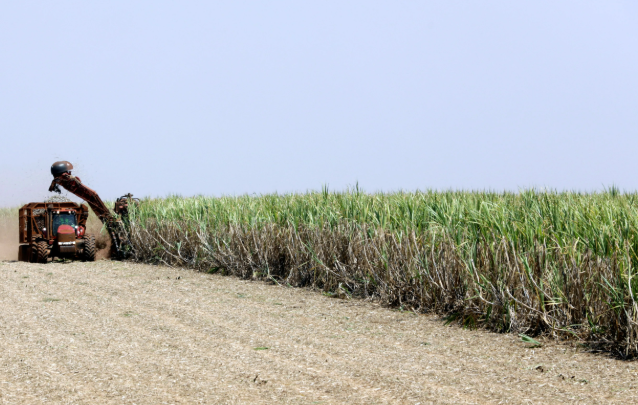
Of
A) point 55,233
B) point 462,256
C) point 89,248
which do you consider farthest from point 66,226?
point 462,256

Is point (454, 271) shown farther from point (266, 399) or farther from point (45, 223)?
point (45, 223)

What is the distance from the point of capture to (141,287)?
12.1 m

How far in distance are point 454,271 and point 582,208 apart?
2241mm

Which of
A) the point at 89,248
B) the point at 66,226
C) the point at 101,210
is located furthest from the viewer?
the point at 101,210

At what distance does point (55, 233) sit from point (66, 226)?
36 centimetres

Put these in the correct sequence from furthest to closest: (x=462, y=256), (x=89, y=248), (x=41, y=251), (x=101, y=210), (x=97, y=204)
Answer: (x=101, y=210), (x=97, y=204), (x=89, y=248), (x=41, y=251), (x=462, y=256)

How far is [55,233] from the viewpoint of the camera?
16.7 metres

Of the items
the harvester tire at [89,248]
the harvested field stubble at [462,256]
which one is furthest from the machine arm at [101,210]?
the harvested field stubble at [462,256]

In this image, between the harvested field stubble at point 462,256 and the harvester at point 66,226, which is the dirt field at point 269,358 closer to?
the harvested field stubble at point 462,256

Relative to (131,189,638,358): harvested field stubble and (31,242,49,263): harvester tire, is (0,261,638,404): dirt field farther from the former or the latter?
(31,242,49,263): harvester tire

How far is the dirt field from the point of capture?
5.74m

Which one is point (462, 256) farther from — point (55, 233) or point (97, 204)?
point (97, 204)

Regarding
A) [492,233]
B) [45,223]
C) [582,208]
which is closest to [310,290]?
[492,233]

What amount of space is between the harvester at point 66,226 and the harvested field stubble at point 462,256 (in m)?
3.94
